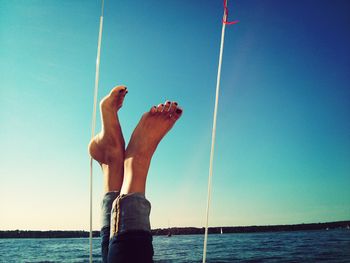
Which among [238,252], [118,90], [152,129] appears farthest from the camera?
[238,252]

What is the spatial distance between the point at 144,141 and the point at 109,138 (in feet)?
0.66

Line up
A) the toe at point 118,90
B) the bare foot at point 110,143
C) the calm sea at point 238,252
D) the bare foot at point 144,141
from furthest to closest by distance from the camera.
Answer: the calm sea at point 238,252 → the toe at point 118,90 → the bare foot at point 110,143 → the bare foot at point 144,141

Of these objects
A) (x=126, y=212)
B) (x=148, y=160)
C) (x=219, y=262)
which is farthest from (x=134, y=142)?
(x=219, y=262)

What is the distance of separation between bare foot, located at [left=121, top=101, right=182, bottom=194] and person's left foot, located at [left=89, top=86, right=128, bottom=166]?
0.06m

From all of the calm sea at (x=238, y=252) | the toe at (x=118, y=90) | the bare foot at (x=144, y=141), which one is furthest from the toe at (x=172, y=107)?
the calm sea at (x=238, y=252)

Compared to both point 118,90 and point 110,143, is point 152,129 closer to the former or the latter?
point 110,143

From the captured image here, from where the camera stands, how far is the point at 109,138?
4.63ft

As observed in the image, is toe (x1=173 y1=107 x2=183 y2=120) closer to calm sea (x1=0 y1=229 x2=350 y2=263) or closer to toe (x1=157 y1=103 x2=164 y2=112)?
toe (x1=157 y1=103 x2=164 y2=112)

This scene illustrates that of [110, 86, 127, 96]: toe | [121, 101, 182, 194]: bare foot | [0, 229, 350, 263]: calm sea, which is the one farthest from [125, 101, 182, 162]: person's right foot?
[0, 229, 350, 263]: calm sea

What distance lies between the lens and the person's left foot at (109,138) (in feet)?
4.53

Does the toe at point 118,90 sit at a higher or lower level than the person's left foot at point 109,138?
higher

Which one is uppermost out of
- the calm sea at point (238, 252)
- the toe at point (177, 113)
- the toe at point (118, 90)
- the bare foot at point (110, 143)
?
the toe at point (118, 90)

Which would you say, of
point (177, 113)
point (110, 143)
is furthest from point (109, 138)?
point (177, 113)

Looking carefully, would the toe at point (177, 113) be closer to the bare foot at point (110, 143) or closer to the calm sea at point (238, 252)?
the bare foot at point (110, 143)
